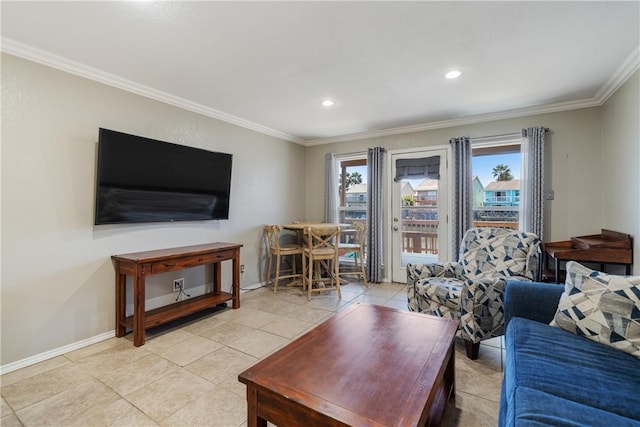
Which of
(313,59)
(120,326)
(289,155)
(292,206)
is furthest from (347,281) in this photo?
(313,59)

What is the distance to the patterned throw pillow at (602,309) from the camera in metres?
1.46

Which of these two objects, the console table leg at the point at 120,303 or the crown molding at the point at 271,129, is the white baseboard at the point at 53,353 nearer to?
the console table leg at the point at 120,303

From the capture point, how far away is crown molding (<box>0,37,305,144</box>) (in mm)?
2186

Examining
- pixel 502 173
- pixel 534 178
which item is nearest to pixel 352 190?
pixel 502 173

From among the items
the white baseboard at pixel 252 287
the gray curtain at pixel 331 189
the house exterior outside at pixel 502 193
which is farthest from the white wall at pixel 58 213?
the house exterior outside at pixel 502 193

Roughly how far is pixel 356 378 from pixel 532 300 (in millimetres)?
1417

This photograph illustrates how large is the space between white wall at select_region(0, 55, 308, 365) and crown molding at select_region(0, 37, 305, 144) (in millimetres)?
51

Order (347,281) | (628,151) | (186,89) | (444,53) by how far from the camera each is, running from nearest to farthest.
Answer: (444,53), (628,151), (186,89), (347,281)

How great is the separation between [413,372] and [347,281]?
348cm

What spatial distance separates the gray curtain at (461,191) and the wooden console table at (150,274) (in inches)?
118

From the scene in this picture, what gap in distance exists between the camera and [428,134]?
4305mm

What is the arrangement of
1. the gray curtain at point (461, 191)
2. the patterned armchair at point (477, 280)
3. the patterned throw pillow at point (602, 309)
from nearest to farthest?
the patterned throw pillow at point (602, 309), the patterned armchair at point (477, 280), the gray curtain at point (461, 191)

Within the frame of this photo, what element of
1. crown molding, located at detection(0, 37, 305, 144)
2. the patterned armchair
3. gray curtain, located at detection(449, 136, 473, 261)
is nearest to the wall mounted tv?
crown molding, located at detection(0, 37, 305, 144)

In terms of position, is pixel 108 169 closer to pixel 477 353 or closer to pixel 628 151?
pixel 477 353
